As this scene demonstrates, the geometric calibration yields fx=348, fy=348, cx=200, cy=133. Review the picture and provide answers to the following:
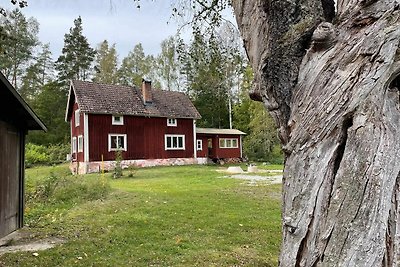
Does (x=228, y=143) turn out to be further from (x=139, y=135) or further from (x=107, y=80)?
(x=107, y=80)

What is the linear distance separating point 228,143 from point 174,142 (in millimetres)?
5579

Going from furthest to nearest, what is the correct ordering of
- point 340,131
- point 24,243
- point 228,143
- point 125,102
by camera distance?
point 228,143 → point 125,102 → point 24,243 → point 340,131

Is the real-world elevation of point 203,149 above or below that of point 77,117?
below

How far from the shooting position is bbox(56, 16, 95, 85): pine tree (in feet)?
124

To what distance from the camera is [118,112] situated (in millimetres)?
23688

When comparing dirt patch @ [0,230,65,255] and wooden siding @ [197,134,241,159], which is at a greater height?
wooden siding @ [197,134,241,159]

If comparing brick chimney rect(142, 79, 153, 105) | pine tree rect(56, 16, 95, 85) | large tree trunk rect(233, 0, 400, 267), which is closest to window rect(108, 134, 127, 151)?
brick chimney rect(142, 79, 153, 105)

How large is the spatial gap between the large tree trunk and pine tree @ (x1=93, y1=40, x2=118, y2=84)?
40215 millimetres

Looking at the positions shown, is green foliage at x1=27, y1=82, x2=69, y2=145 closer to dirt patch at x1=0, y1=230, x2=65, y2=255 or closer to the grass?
the grass

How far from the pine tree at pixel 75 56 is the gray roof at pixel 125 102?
14.3 meters

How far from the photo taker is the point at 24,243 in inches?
254

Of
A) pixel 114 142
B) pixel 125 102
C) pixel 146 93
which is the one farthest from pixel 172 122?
pixel 114 142

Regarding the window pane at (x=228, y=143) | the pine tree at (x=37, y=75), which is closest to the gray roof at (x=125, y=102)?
the window pane at (x=228, y=143)

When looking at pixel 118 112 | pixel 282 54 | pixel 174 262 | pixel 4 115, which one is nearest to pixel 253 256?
pixel 174 262
